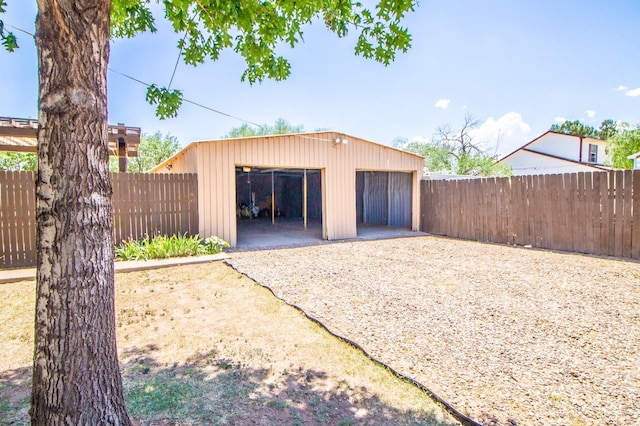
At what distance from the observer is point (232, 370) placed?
8.63 ft

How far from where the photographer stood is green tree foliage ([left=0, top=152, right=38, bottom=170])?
15.1 m

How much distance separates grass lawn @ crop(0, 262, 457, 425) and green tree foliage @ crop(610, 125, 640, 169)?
23062 millimetres

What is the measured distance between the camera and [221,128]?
33.9 meters

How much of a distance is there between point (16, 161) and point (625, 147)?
3255cm

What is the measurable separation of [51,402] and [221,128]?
35.0 m

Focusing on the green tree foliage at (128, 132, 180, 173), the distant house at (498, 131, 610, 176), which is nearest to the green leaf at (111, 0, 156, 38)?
the distant house at (498, 131, 610, 176)

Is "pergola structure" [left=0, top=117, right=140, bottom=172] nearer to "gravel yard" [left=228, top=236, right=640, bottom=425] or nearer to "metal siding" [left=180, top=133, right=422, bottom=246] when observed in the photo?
"metal siding" [left=180, top=133, right=422, bottom=246]

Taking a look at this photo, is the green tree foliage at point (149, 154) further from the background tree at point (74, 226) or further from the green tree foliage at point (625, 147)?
the green tree foliage at point (625, 147)

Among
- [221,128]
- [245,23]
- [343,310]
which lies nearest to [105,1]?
[245,23]

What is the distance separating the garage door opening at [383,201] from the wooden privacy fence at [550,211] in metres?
1.65

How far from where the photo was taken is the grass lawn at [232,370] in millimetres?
2086

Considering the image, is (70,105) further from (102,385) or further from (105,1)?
(102,385)

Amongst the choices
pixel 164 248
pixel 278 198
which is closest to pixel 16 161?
pixel 278 198

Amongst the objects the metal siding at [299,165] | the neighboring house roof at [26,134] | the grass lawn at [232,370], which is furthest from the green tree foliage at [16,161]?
the grass lawn at [232,370]
